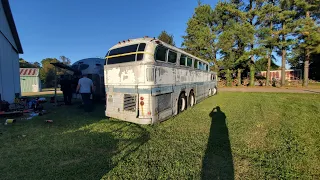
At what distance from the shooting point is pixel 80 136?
540 cm

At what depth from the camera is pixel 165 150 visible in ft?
14.1

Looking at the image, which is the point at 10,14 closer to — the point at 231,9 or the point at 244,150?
the point at 244,150

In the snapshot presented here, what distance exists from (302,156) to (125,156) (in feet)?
12.4

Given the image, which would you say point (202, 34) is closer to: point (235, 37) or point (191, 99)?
point (235, 37)

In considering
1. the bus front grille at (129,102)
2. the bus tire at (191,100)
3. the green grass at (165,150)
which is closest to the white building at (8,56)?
the green grass at (165,150)

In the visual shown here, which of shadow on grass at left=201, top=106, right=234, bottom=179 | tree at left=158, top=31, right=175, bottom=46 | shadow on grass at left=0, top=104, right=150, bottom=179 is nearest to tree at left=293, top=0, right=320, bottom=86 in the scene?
tree at left=158, top=31, right=175, bottom=46

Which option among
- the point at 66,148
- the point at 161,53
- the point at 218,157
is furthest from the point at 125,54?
the point at 218,157

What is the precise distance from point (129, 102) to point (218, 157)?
12.3 ft

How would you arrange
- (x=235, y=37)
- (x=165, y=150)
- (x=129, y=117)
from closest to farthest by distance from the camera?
(x=165, y=150) < (x=129, y=117) < (x=235, y=37)

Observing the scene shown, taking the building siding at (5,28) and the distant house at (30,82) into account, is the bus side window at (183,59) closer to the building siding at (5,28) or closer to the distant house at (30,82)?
the building siding at (5,28)

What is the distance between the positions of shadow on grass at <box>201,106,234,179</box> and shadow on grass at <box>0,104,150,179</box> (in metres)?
1.72

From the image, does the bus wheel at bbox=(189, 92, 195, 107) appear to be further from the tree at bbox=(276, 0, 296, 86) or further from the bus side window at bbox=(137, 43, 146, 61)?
the tree at bbox=(276, 0, 296, 86)

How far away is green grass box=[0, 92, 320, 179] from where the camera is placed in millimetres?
3311

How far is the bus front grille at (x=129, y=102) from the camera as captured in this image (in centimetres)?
645
